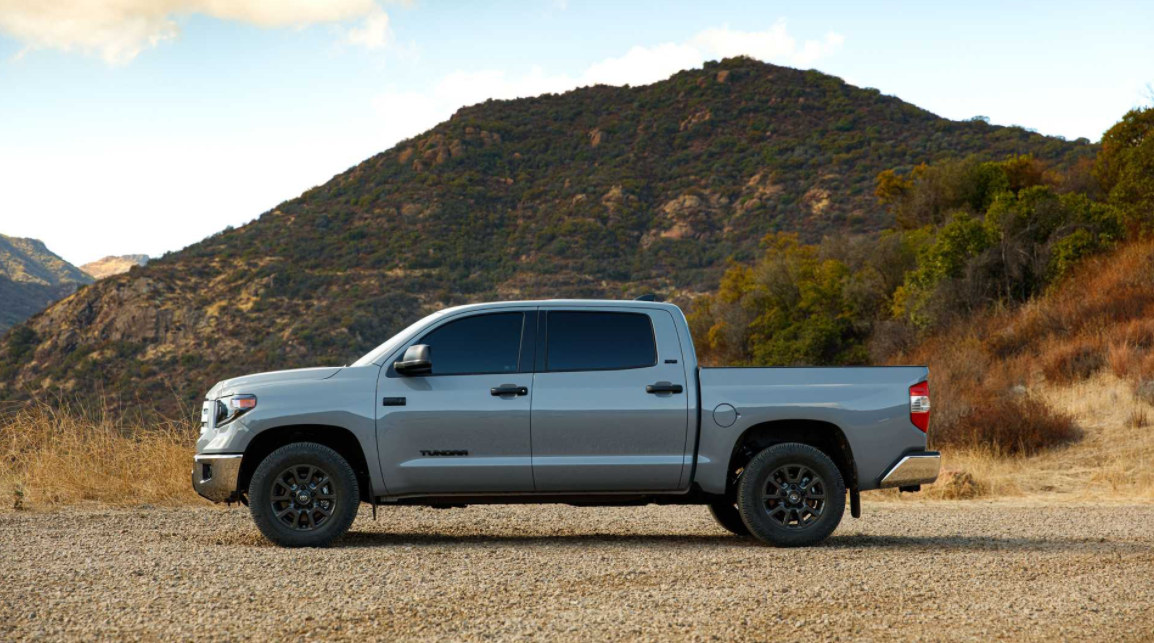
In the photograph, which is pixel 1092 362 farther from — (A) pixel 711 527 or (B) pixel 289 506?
(B) pixel 289 506

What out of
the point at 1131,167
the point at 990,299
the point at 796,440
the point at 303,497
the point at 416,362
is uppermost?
the point at 1131,167

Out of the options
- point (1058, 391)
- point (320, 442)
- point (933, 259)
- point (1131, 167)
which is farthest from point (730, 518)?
point (1131, 167)

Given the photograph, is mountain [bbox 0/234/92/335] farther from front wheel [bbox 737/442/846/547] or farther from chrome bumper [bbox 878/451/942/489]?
chrome bumper [bbox 878/451/942/489]

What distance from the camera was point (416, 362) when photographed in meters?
8.41

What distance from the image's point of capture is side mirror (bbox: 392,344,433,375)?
27.6 feet

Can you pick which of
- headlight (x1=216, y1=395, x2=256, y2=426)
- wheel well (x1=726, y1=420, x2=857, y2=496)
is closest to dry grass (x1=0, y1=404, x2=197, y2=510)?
headlight (x1=216, y1=395, x2=256, y2=426)

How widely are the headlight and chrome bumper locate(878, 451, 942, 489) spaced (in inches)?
196

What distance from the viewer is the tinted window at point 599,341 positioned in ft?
29.0

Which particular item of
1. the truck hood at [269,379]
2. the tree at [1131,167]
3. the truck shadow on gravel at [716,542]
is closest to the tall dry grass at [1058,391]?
the tree at [1131,167]

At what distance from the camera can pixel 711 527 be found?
10.9 meters

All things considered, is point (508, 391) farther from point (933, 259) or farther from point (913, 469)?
point (933, 259)

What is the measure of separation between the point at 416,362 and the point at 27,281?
14611 cm

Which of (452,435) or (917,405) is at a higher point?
(917,405)

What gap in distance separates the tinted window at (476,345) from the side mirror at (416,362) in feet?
0.45
